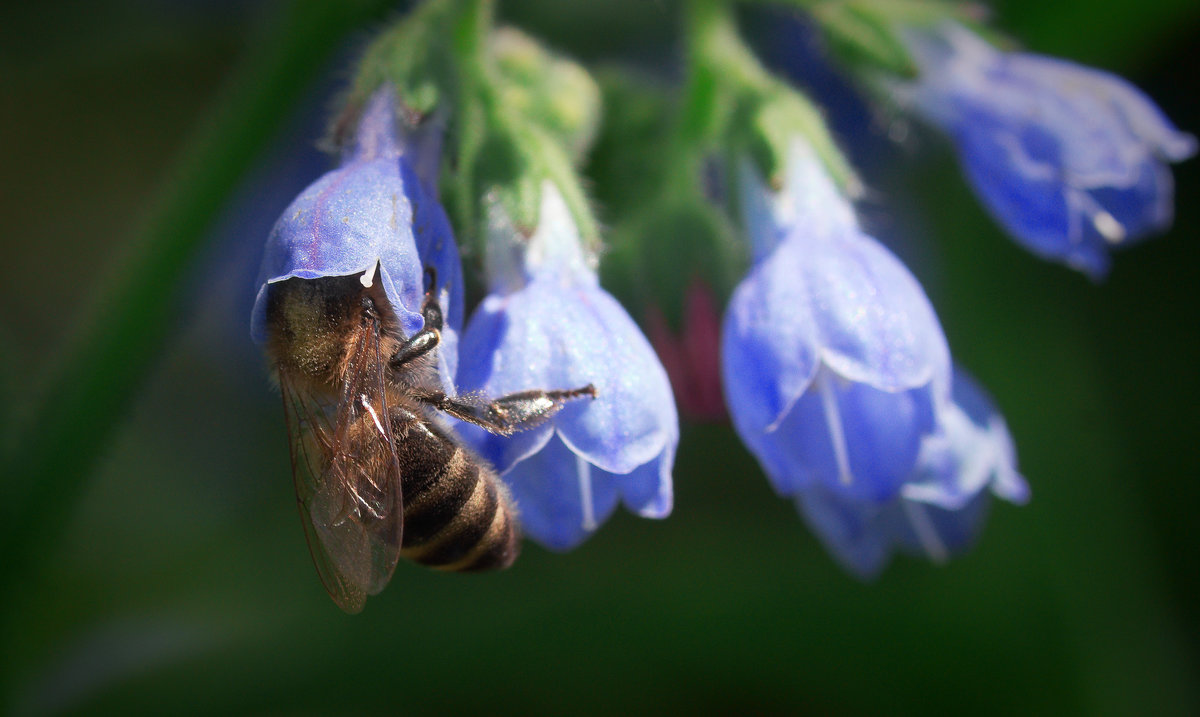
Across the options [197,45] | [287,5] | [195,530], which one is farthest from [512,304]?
[197,45]

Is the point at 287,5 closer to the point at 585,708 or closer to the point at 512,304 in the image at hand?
the point at 512,304

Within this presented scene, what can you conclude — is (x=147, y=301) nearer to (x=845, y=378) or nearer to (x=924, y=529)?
(x=845, y=378)

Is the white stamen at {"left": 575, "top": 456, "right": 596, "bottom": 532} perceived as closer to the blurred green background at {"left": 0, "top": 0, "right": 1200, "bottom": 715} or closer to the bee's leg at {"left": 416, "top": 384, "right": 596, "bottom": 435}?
the bee's leg at {"left": 416, "top": 384, "right": 596, "bottom": 435}

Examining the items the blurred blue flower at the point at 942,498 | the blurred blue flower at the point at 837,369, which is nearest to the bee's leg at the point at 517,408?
the blurred blue flower at the point at 837,369

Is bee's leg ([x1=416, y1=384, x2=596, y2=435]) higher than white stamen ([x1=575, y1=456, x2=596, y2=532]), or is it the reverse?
bee's leg ([x1=416, y1=384, x2=596, y2=435])

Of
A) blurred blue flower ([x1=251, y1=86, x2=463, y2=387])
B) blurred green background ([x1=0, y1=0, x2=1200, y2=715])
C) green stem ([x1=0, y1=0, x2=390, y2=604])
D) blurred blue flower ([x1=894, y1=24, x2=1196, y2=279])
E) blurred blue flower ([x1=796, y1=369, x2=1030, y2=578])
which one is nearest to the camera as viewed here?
blurred blue flower ([x1=251, y1=86, x2=463, y2=387])

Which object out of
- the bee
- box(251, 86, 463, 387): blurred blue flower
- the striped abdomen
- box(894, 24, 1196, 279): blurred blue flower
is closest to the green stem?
box(251, 86, 463, 387): blurred blue flower

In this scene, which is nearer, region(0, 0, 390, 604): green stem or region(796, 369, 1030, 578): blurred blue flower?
region(796, 369, 1030, 578): blurred blue flower

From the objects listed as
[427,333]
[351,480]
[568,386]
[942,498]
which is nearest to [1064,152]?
[942,498]

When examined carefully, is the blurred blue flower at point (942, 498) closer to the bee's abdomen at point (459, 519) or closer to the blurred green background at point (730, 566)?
the bee's abdomen at point (459, 519)
